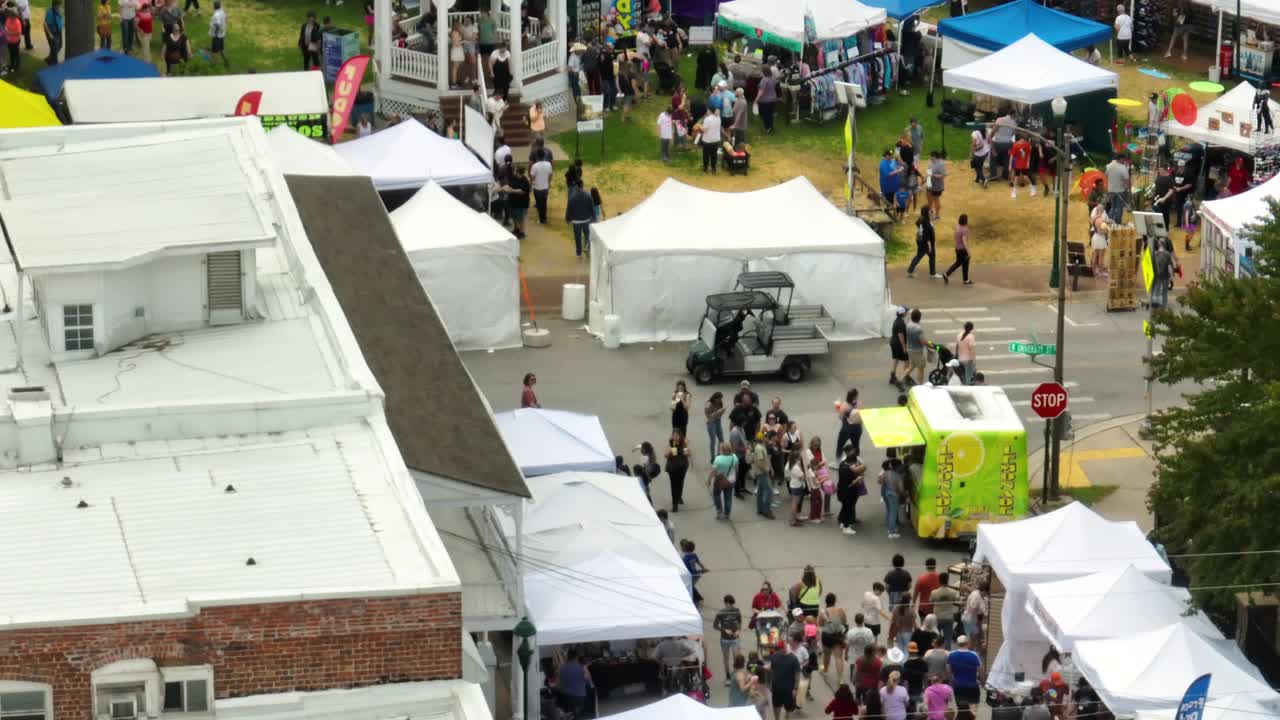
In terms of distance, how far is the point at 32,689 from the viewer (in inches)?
821

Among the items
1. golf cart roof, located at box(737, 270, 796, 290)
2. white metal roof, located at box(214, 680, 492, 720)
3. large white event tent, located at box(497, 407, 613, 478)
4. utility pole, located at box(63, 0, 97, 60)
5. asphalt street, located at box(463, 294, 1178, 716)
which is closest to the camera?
white metal roof, located at box(214, 680, 492, 720)

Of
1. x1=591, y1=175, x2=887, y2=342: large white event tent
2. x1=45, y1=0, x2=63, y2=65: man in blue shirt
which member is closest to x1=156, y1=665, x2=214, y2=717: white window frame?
x1=591, y1=175, x2=887, y2=342: large white event tent

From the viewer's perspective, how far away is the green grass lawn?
56.0 meters

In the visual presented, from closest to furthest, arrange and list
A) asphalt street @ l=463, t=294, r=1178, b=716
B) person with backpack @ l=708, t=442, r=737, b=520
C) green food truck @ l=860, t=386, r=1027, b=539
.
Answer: green food truck @ l=860, t=386, r=1027, b=539, asphalt street @ l=463, t=294, r=1178, b=716, person with backpack @ l=708, t=442, r=737, b=520

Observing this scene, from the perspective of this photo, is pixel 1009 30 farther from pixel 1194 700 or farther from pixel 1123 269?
pixel 1194 700

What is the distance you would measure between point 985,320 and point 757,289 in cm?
539

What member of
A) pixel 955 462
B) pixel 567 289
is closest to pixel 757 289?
pixel 567 289

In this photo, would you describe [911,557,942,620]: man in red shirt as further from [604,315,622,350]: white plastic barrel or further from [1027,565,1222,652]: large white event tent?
[604,315,622,350]: white plastic barrel

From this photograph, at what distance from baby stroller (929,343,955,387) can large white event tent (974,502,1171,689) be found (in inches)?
298

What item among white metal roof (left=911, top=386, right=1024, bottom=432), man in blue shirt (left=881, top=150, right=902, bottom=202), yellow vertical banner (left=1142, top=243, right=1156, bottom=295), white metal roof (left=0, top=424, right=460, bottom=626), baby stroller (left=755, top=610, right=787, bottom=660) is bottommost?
baby stroller (left=755, top=610, right=787, bottom=660)

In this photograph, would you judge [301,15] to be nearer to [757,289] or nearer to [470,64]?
[470,64]

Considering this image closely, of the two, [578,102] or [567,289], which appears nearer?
[567,289]

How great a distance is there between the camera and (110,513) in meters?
23.7

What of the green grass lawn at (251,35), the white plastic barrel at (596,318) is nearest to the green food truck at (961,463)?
the white plastic barrel at (596,318)
